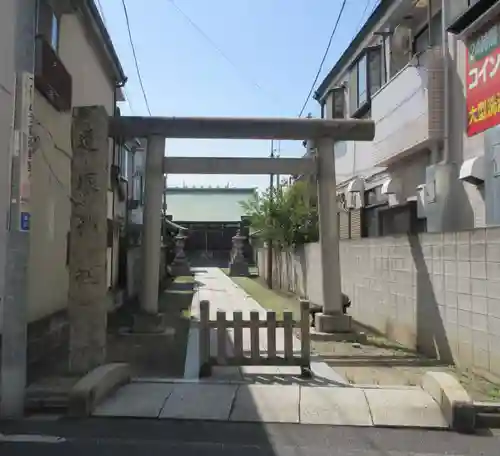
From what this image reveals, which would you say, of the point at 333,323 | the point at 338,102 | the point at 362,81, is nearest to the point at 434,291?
the point at 333,323

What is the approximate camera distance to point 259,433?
213 inches

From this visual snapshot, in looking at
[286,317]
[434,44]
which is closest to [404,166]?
[434,44]

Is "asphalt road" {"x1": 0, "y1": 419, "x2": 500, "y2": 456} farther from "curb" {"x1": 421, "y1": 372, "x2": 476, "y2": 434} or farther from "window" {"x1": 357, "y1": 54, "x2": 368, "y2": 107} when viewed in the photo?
"window" {"x1": 357, "y1": 54, "x2": 368, "y2": 107}

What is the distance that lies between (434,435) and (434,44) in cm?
922

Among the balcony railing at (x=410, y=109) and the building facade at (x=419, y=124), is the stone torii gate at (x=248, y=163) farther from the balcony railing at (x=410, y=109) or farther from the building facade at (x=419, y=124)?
the building facade at (x=419, y=124)

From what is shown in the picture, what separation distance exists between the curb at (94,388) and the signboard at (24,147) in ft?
5.80

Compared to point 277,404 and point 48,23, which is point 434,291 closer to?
point 277,404

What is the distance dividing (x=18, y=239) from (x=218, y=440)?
2.86 m

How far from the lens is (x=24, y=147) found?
6.00 m

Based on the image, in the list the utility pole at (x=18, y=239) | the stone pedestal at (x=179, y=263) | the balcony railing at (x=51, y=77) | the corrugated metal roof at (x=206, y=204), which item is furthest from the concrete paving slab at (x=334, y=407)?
the corrugated metal roof at (x=206, y=204)

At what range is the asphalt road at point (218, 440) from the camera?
492cm

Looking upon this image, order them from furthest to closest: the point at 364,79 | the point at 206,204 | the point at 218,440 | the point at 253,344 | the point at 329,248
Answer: the point at 206,204 → the point at 364,79 → the point at 329,248 → the point at 253,344 → the point at 218,440

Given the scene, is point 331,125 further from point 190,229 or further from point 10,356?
point 190,229

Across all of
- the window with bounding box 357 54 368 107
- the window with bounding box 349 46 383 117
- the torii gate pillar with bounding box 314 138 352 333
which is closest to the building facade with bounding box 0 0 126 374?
the torii gate pillar with bounding box 314 138 352 333
